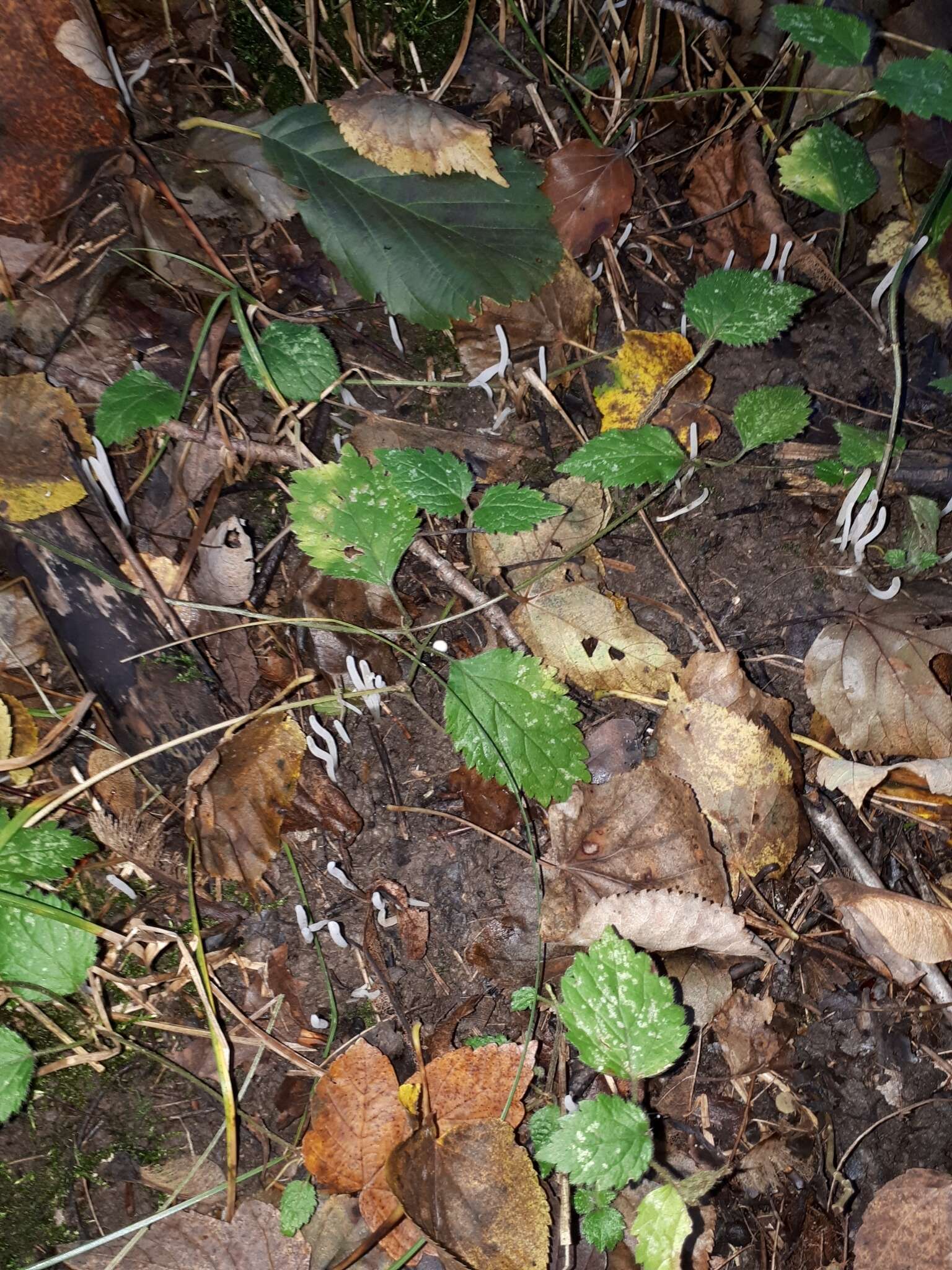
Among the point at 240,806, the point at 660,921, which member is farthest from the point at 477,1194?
the point at 240,806

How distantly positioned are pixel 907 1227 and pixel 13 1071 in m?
2.29

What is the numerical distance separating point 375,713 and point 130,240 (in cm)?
160

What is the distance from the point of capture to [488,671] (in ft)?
6.65

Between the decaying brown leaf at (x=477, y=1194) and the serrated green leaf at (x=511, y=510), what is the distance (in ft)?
4.91

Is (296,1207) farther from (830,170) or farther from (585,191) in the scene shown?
(830,170)

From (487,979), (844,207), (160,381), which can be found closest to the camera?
(487,979)

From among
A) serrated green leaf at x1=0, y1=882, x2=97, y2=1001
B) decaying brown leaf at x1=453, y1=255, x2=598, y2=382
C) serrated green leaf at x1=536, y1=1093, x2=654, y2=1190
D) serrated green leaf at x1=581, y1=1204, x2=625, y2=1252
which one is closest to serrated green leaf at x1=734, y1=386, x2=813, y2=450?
decaying brown leaf at x1=453, y1=255, x2=598, y2=382

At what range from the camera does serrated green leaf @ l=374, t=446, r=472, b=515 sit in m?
2.05

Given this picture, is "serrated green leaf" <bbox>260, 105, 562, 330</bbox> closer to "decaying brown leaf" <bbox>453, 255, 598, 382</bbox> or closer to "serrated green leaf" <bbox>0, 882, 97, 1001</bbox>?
"decaying brown leaf" <bbox>453, 255, 598, 382</bbox>

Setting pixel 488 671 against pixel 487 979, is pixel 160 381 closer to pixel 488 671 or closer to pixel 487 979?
pixel 488 671

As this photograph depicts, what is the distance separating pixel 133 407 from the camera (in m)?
2.08

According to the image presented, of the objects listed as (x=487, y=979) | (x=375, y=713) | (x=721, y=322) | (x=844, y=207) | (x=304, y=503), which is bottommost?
(x=487, y=979)

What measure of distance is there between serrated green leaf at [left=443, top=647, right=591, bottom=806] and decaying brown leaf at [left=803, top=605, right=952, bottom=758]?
2.38ft

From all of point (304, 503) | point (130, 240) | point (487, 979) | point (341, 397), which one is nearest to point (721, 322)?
point (341, 397)
